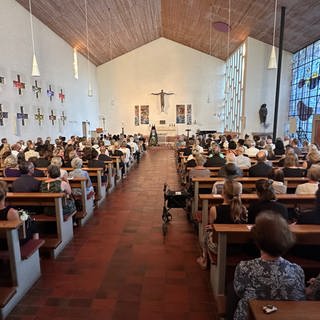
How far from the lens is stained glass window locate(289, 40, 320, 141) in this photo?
33.8ft

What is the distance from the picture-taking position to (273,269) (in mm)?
1381

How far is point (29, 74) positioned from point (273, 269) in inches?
391

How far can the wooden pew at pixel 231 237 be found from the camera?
6.77 ft

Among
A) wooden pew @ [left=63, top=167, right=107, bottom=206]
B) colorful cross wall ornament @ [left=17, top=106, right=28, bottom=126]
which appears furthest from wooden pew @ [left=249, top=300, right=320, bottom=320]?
colorful cross wall ornament @ [left=17, top=106, right=28, bottom=126]

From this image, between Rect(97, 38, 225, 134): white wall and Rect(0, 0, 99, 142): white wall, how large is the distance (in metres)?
3.55

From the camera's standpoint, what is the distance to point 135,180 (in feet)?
23.9

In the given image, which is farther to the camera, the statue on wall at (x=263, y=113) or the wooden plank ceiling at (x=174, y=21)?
the statue on wall at (x=263, y=113)

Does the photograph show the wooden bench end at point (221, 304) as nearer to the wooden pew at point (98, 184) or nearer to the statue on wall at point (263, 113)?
the wooden pew at point (98, 184)

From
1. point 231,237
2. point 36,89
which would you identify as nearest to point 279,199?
point 231,237

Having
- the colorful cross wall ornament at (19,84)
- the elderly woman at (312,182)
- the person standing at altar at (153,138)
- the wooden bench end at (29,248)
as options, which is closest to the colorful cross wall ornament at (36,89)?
the colorful cross wall ornament at (19,84)

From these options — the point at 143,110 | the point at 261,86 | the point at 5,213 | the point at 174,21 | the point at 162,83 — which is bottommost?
the point at 5,213

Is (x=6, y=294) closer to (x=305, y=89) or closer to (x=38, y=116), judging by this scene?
(x=38, y=116)

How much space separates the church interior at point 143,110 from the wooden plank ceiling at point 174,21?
73 millimetres

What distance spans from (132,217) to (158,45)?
15412mm
